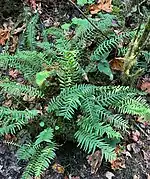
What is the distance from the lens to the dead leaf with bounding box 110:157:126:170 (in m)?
4.50

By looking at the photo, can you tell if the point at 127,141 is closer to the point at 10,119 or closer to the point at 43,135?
the point at 43,135

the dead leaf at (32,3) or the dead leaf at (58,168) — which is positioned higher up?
the dead leaf at (32,3)

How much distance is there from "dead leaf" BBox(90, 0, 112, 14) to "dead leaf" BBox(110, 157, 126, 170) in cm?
248

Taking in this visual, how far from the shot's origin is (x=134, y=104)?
442 cm

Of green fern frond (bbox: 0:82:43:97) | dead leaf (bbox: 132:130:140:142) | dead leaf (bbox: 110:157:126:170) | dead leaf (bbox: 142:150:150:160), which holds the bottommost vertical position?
dead leaf (bbox: 110:157:126:170)

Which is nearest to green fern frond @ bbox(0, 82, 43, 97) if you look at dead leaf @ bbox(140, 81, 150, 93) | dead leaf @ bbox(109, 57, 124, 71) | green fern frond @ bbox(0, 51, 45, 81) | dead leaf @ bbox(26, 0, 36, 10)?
green fern frond @ bbox(0, 51, 45, 81)

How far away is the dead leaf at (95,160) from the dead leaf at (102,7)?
2.44m

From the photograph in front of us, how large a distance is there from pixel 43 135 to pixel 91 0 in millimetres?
2524

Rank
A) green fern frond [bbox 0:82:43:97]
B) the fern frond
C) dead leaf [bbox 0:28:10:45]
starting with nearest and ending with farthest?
the fern frond, green fern frond [bbox 0:82:43:97], dead leaf [bbox 0:28:10:45]

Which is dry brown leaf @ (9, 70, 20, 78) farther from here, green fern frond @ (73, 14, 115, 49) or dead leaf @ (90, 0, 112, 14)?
dead leaf @ (90, 0, 112, 14)

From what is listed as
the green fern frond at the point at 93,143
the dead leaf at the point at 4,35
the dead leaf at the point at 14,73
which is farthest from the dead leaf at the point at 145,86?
the dead leaf at the point at 4,35

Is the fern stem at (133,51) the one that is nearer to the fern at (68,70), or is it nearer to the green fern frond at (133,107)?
the green fern frond at (133,107)

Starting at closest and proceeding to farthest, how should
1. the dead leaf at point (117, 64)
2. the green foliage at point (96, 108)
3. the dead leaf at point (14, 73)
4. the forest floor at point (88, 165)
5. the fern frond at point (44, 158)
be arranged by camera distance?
the fern frond at point (44, 158) → the green foliage at point (96, 108) → the forest floor at point (88, 165) → the dead leaf at point (117, 64) → the dead leaf at point (14, 73)

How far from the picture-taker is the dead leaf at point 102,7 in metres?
5.85
